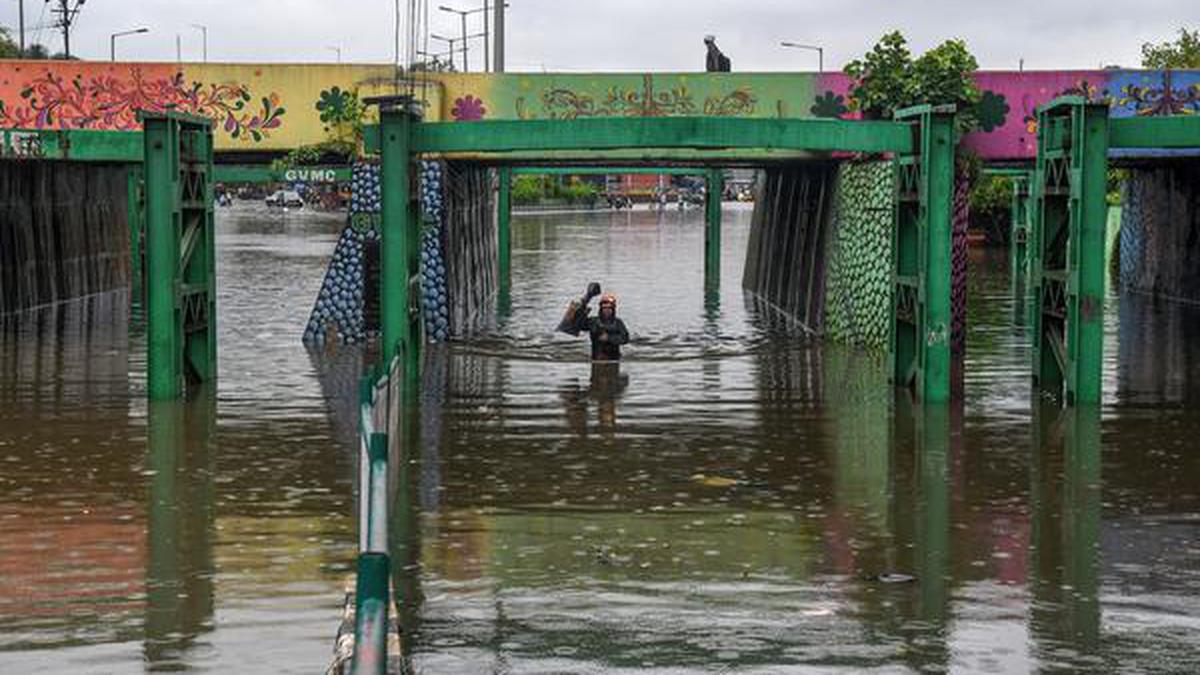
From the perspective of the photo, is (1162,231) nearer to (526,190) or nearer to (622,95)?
(622,95)

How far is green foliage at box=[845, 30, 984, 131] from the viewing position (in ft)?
108

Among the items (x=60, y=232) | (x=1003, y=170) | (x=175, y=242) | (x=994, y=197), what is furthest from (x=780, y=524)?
(x=994, y=197)

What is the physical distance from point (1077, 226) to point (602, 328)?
8.51m

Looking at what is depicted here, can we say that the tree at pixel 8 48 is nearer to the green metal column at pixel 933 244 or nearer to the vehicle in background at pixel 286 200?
the vehicle in background at pixel 286 200

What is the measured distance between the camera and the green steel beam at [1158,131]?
24047 mm

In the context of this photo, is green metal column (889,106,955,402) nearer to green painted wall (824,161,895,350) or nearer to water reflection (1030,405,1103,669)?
water reflection (1030,405,1103,669)

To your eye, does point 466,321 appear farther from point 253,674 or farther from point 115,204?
point 253,674

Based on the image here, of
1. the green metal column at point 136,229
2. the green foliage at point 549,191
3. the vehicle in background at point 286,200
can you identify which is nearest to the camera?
the green metal column at point 136,229

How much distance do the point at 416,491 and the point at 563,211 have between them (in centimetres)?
13775

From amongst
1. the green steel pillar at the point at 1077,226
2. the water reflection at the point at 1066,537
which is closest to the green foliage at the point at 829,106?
the green steel pillar at the point at 1077,226

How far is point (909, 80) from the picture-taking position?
32406 mm

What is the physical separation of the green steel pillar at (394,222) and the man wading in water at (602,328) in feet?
15.6

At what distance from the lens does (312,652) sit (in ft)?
37.5

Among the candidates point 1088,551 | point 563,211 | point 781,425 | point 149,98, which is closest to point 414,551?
point 1088,551
